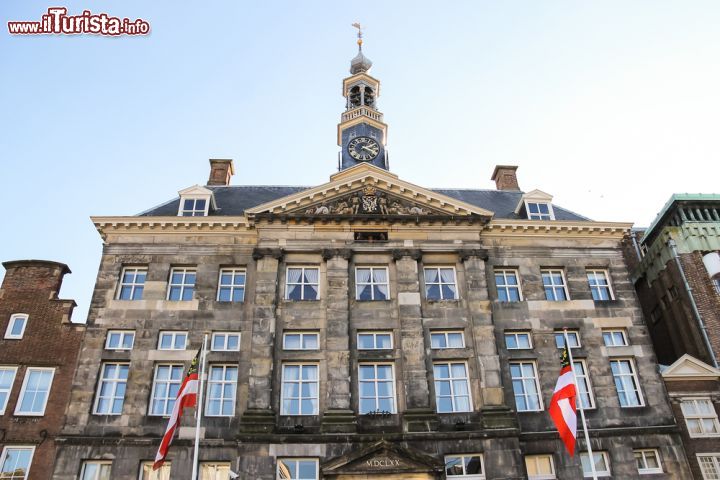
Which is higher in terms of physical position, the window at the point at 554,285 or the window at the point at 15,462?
the window at the point at 554,285

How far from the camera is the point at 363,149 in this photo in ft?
126

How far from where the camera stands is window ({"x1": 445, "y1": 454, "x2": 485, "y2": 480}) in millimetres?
24484

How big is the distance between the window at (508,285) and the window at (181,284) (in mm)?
14819

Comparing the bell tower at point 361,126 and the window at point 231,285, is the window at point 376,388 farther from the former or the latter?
the bell tower at point 361,126

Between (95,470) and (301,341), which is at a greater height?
(301,341)

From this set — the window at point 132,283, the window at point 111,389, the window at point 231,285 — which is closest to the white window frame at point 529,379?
the window at point 231,285

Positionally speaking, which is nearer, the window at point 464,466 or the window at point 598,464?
the window at point 464,466

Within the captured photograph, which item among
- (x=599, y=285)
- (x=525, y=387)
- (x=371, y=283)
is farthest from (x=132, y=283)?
(x=599, y=285)

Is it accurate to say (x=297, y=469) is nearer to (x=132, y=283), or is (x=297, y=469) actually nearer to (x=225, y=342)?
(x=225, y=342)

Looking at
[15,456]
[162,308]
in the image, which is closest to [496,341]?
[162,308]

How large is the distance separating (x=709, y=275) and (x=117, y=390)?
28.6 meters

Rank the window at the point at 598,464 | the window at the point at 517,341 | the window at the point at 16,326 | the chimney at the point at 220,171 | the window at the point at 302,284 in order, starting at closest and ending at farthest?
the window at the point at 598,464 < the window at the point at 16,326 < the window at the point at 517,341 < the window at the point at 302,284 < the chimney at the point at 220,171

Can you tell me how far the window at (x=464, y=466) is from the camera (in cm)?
2448

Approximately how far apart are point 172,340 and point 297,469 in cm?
821
